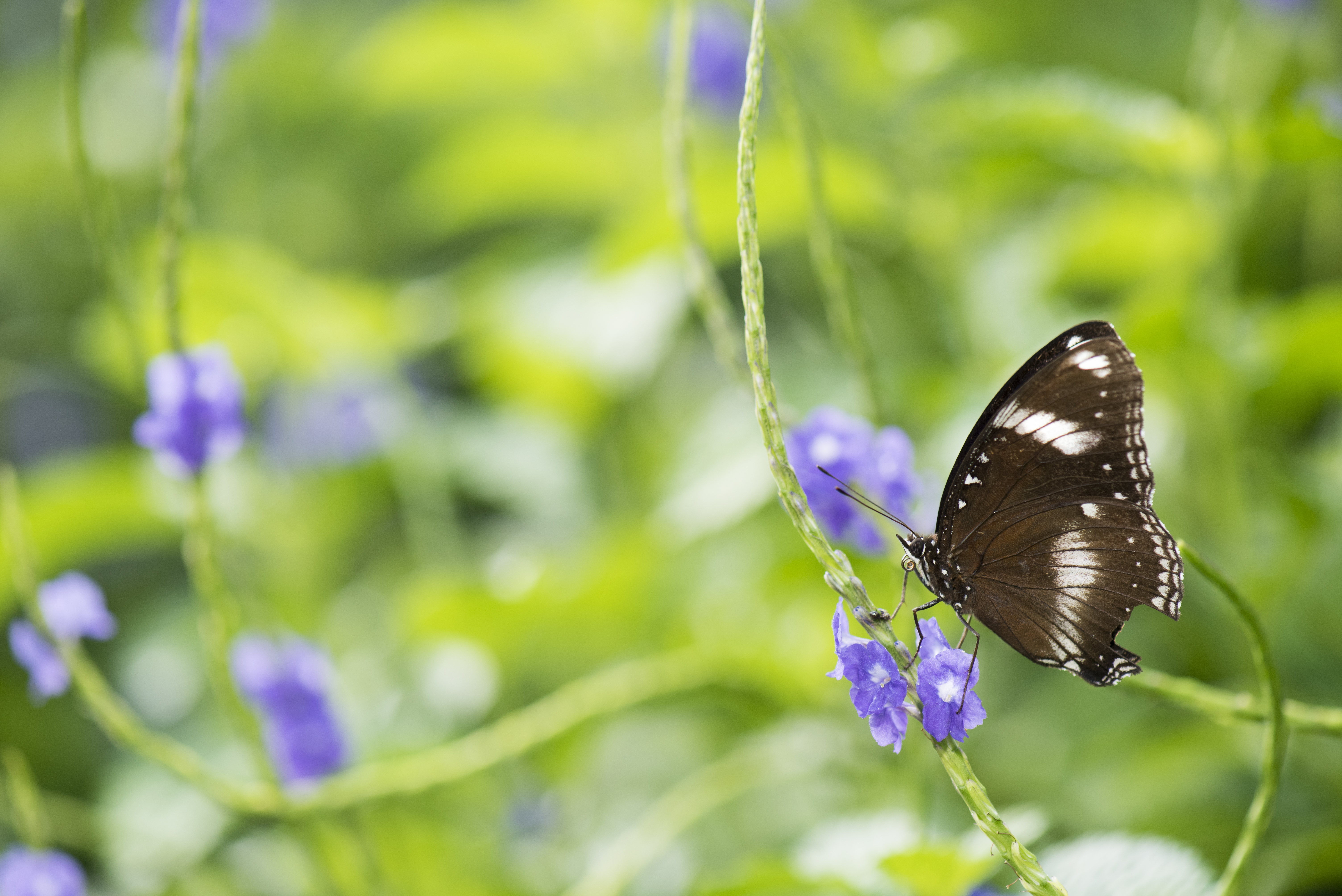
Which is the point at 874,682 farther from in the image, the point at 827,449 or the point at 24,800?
the point at 24,800

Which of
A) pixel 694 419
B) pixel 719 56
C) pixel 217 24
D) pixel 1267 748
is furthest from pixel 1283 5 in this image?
pixel 217 24

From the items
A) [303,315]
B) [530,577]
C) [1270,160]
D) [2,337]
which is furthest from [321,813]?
[2,337]

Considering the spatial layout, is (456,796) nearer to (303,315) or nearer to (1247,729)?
(303,315)

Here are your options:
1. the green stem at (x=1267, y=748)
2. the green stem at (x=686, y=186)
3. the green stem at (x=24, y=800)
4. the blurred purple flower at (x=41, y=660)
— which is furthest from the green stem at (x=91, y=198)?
the green stem at (x=1267, y=748)

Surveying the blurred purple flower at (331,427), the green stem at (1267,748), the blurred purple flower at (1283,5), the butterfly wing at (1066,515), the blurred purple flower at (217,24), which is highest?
the blurred purple flower at (217,24)

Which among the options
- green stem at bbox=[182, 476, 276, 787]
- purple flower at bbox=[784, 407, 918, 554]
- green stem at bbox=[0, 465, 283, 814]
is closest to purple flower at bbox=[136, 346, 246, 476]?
green stem at bbox=[182, 476, 276, 787]

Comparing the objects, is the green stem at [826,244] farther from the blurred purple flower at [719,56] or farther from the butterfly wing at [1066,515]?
the blurred purple flower at [719,56]
